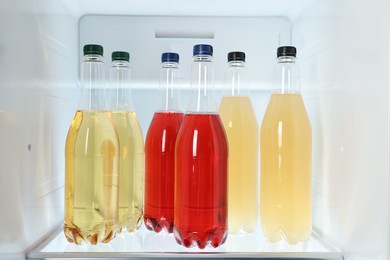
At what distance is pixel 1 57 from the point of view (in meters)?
0.65

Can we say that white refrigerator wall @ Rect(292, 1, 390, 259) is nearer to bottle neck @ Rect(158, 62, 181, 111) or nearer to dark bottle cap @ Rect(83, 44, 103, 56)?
bottle neck @ Rect(158, 62, 181, 111)

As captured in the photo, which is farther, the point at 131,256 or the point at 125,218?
the point at 125,218

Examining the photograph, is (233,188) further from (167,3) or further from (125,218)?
(167,3)

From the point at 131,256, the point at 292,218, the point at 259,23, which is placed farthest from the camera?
the point at 259,23

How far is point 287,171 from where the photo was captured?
83 centimetres

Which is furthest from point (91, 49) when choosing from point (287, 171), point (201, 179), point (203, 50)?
point (287, 171)

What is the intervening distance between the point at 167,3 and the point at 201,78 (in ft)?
0.76

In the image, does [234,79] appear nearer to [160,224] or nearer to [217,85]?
[217,85]

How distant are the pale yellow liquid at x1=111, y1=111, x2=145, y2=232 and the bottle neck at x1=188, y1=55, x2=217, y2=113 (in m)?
0.18

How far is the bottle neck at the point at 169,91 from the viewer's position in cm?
95

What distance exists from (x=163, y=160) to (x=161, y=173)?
1.0 inches

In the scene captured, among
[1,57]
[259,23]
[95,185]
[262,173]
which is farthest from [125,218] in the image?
[259,23]

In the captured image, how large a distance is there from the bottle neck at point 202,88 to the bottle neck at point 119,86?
185 millimetres

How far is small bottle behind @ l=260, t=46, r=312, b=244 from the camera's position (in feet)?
2.72
